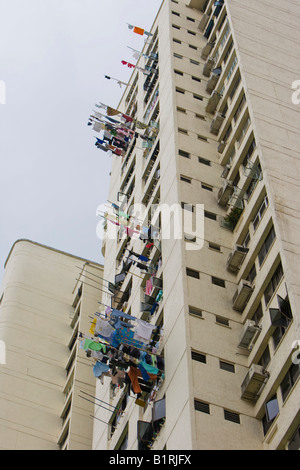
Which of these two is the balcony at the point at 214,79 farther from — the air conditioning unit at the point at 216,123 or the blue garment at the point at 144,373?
the blue garment at the point at 144,373

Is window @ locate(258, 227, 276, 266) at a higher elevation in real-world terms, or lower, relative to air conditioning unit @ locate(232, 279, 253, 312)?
higher

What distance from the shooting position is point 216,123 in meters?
39.4

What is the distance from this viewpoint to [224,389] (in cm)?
2595

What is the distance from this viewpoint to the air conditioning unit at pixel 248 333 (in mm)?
27375

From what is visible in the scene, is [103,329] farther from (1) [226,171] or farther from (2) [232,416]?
(1) [226,171]

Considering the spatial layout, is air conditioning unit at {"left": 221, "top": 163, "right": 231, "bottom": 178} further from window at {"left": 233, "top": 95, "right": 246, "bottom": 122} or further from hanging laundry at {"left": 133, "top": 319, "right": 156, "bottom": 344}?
hanging laundry at {"left": 133, "top": 319, "right": 156, "bottom": 344}

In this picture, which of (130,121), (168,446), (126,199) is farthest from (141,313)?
(130,121)

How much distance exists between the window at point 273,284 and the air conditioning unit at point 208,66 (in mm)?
19552

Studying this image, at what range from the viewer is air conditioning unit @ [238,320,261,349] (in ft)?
89.8

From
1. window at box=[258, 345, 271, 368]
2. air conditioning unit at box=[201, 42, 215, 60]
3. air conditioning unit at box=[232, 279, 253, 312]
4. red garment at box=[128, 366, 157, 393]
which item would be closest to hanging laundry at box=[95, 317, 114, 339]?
red garment at box=[128, 366, 157, 393]

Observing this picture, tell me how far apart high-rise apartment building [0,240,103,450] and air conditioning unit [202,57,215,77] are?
487 inches

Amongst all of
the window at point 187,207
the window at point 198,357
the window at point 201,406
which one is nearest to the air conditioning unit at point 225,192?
the window at point 187,207

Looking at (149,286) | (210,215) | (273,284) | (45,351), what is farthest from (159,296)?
(45,351)
